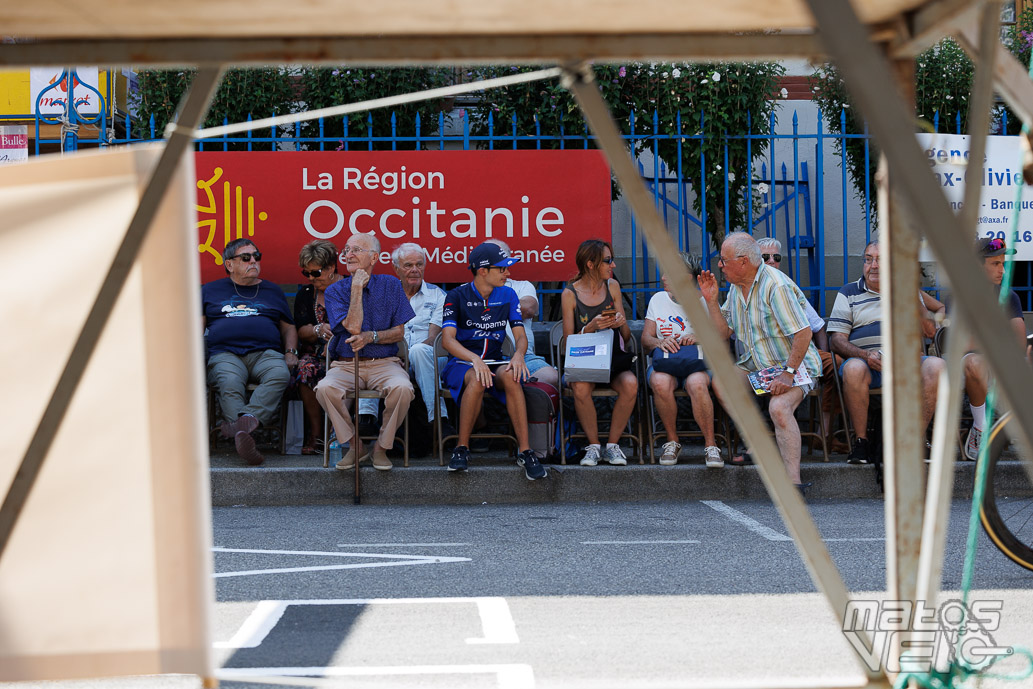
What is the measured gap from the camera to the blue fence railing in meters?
9.38

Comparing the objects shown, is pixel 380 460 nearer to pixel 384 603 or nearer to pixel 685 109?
pixel 384 603

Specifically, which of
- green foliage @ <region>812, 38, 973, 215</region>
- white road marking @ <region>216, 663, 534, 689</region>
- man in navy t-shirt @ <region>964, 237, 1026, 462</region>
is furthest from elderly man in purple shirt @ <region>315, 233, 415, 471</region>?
green foliage @ <region>812, 38, 973, 215</region>

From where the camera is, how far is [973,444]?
324 inches

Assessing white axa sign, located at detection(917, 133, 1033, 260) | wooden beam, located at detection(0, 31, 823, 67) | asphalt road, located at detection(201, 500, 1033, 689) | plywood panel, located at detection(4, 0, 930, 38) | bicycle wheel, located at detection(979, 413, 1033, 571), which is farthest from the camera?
white axa sign, located at detection(917, 133, 1033, 260)

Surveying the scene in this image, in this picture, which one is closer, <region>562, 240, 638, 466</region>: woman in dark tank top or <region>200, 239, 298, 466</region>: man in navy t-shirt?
<region>562, 240, 638, 466</region>: woman in dark tank top

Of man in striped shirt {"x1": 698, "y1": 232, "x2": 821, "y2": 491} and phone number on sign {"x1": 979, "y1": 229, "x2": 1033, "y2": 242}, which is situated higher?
phone number on sign {"x1": 979, "y1": 229, "x2": 1033, "y2": 242}

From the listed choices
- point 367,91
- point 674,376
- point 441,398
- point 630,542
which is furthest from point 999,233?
point 367,91

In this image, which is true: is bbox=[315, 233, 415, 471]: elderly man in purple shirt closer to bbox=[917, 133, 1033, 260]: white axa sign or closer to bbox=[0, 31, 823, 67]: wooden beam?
bbox=[917, 133, 1033, 260]: white axa sign

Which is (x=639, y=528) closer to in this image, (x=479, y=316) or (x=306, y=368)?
(x=479, y=316)

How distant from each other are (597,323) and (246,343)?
2760 millimetres

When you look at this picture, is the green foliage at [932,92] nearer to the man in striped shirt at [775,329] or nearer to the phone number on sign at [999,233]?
the phone number on sign at [999,233]

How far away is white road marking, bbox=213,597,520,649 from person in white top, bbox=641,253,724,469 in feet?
12.0

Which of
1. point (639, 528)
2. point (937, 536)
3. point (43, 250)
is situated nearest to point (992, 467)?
→ point (639, 528)

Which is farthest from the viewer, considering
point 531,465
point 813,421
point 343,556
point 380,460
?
point 813,421
